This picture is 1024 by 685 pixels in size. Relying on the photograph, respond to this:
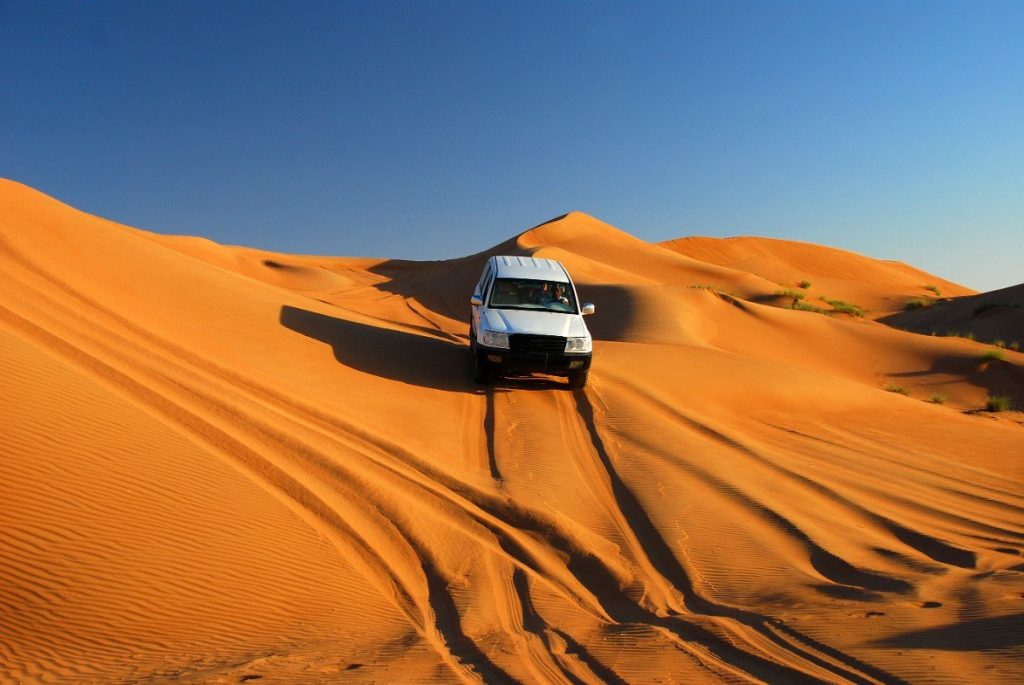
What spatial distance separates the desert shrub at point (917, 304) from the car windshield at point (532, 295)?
3431cm

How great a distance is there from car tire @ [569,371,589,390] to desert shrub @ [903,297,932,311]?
34.9 m

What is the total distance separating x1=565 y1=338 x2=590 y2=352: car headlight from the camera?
13133 millimetres

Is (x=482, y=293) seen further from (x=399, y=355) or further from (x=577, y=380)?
(x=577, y=380)

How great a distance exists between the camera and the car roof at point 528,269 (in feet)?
48.1

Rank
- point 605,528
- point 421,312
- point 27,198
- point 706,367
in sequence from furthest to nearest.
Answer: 1. point 421,312
2. point 706,367
3. point 27,198
4. point 605,528

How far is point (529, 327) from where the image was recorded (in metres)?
13.2

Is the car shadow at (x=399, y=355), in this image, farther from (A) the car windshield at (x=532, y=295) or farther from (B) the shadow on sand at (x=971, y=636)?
(B) the shadow on sand at (x=971, y=636)

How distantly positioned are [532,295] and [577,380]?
5.72ft

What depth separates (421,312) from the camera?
28.9 meters

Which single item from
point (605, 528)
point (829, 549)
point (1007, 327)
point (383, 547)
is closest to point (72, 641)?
point (383, 547)

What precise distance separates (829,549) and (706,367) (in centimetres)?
986

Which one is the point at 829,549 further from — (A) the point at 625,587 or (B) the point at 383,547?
(B) the point at 383,547

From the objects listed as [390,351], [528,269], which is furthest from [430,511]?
[390,351]

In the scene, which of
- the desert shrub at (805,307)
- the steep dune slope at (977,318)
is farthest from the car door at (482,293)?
the desert shrub at (805,307)
